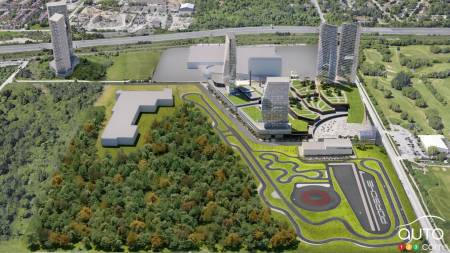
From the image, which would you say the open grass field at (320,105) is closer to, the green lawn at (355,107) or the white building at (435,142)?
the green lawn at (355,107)

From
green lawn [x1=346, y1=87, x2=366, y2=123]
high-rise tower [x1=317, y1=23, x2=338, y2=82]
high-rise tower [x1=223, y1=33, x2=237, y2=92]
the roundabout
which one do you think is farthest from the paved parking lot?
high-rise tower [x1=223, y1=33, x2=237, y2=92]

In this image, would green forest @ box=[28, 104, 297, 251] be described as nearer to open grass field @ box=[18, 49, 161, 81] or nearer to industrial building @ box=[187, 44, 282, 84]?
industrial building @ box=[187, 44, 282, 84]

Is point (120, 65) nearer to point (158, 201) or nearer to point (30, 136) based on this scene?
point (30, 136)

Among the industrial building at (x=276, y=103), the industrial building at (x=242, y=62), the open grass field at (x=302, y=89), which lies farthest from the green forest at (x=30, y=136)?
the open grass field at (x=302, y=89)

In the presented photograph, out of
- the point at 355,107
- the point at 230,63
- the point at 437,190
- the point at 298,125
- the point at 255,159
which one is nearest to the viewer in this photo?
the point at 437,190

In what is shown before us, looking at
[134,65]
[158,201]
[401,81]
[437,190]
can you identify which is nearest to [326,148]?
[437,190]
